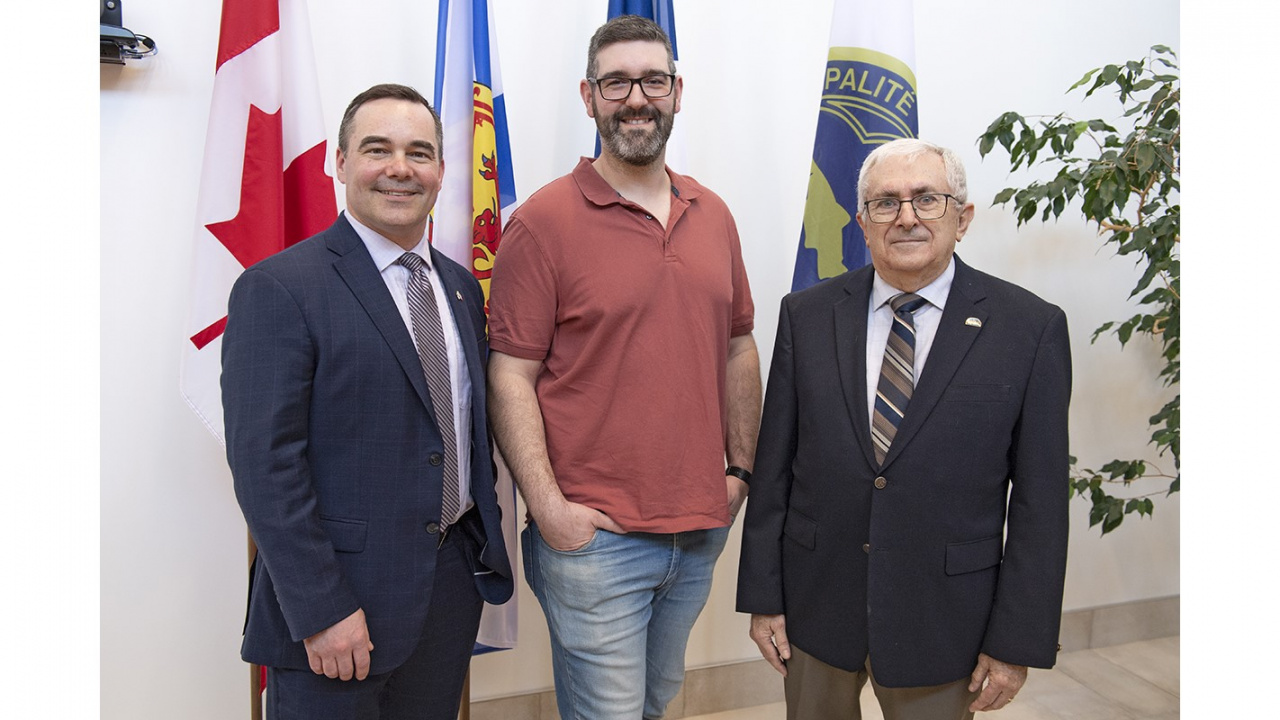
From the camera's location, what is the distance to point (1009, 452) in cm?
180

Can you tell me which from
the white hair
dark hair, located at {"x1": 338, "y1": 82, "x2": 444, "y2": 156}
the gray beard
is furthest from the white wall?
the white hair

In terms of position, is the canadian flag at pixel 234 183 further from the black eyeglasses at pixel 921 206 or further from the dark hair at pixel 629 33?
the black eyeglasses at pixel 921 206

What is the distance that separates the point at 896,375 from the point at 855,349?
10 cm

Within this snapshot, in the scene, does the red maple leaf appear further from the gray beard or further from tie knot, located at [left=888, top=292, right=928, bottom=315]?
tie knot, located at [left=888, top=292, right=928, bottom=315]

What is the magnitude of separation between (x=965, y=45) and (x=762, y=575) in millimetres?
2591

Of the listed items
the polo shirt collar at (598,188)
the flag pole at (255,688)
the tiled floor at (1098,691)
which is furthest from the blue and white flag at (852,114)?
the flag pole at (255,688)

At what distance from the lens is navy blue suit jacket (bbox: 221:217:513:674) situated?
1.58 meters

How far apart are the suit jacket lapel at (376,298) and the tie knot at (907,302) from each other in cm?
97

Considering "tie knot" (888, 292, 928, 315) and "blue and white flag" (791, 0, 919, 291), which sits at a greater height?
"blue and white flag" (791, 0, 919, 291)

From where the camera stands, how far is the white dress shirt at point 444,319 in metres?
1.79

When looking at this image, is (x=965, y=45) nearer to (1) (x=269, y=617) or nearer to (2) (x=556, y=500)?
(2) (x=556, y=500)

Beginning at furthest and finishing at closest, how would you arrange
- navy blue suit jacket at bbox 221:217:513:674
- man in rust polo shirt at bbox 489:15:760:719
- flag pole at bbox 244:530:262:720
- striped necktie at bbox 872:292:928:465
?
flag pole at bbox 244:530:262:720
man in rust polo shirt at bbox 489:15:760:719
striped necktie at bbox 872:292:928:465
navy blue suit jacket at bbox 221:217:513:674

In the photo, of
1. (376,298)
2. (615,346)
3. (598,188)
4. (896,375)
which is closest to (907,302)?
(896,375)

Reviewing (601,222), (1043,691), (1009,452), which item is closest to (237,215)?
(601,222)
